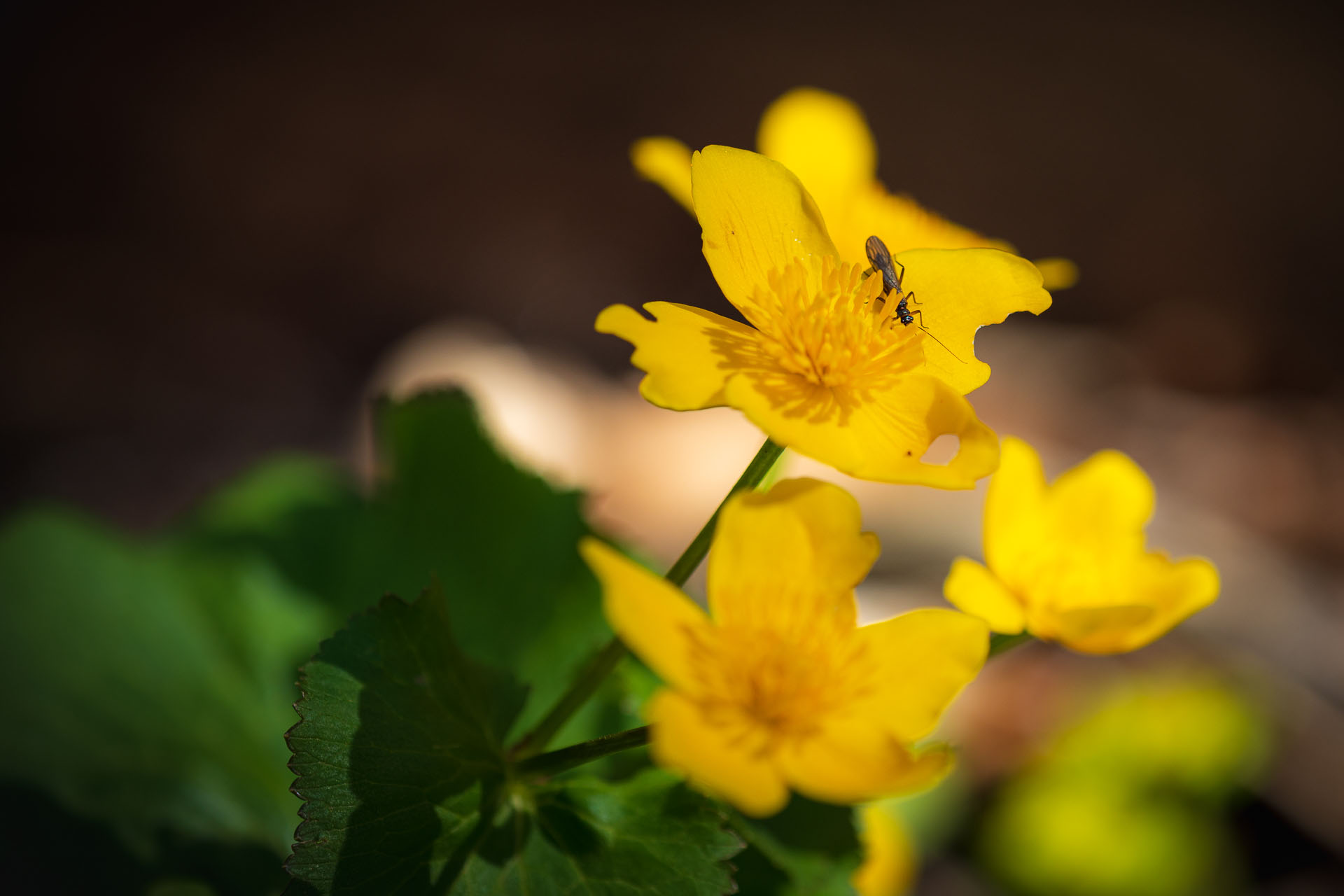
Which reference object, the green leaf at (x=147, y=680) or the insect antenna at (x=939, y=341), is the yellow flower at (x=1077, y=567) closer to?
the insect antenna at (x=939, y=341)

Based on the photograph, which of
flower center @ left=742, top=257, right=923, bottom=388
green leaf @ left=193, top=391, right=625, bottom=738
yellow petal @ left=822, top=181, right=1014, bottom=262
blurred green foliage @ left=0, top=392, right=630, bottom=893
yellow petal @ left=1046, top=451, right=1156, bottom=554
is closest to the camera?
flower center @ left=742, top=257, right=923, bottom=388

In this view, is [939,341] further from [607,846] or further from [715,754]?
[607,846]

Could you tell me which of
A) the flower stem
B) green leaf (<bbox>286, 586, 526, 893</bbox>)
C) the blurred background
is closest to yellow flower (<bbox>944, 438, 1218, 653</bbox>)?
the flower stem

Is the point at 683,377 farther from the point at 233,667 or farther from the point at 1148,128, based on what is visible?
the point at 1148,128

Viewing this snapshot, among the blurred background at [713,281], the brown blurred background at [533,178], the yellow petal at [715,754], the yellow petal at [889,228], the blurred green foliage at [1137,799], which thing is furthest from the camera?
the brown blurred background at [533,178]

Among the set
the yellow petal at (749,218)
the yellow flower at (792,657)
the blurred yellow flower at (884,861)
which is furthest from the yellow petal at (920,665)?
the blurred yellow flower at (884,861)

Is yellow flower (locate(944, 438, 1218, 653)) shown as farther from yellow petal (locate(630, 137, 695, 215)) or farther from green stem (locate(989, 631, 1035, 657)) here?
yellow petal (locate(630, 137, 695, 215))

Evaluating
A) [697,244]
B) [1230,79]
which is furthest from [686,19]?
[1230,79]
